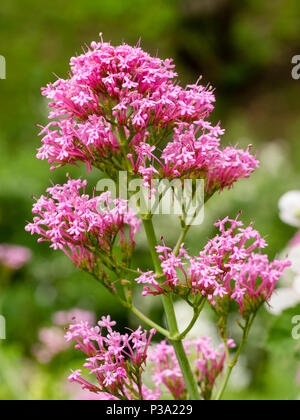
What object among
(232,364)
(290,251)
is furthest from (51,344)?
(232,364)

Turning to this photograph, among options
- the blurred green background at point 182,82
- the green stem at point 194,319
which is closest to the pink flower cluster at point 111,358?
the green stem at point 194,319

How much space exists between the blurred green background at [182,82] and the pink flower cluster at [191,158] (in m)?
0.47

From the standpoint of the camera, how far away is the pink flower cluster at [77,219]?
96cm

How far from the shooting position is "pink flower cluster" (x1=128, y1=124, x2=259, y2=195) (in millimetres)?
965

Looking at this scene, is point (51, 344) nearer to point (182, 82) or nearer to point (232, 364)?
point (232, 364)

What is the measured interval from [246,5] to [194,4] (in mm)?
1289

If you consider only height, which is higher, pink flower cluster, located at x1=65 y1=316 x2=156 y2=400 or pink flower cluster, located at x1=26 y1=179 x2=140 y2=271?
pink flower cluster, located at x1=26 y1=179 x2=140 y2=271

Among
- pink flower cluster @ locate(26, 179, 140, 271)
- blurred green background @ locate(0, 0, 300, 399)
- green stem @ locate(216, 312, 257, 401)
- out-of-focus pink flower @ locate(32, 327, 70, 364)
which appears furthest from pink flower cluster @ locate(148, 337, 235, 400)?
out-of-focus pink flower @ locate(32, 327, 70, 364)

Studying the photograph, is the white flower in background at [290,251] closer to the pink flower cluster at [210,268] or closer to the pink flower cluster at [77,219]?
the pink flower cluster at [210,268]

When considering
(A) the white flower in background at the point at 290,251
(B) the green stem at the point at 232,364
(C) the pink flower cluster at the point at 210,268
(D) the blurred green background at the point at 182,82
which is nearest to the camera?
(C) the pink flower cluster at the point at 210,268

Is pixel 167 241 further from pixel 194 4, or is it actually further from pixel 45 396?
pixel 194 4

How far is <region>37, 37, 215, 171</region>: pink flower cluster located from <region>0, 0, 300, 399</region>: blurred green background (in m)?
0.59

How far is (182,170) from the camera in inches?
38.9

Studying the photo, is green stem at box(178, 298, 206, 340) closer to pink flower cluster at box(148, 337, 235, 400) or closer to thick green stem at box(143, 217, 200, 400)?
thick green stem at box(143, 217, 200, 400)
